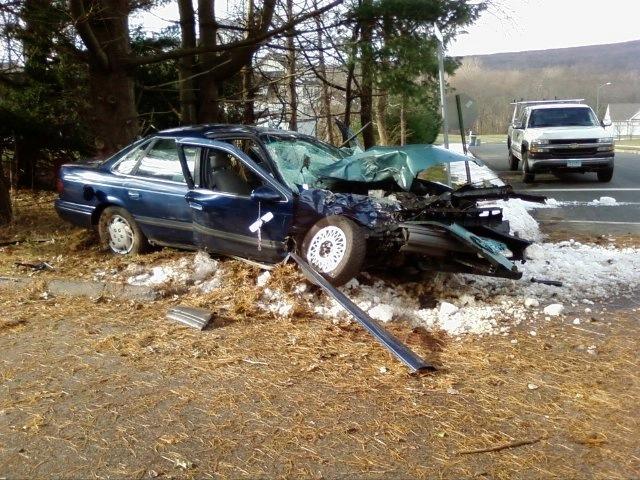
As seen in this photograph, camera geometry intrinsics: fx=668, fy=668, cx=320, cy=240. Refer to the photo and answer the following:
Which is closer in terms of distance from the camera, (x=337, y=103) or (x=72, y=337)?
(x=72, y=337)

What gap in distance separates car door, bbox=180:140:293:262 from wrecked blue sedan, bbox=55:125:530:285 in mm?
11

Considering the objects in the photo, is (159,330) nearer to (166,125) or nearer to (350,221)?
(350,221)

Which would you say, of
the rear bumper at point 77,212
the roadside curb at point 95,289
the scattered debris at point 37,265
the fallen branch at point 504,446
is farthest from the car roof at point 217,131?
the fallen branch at point 504,446

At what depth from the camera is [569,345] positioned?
5.03 meters

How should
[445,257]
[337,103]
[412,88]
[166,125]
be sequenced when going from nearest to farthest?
1. [445,257]
2. [412,88]
3. [166,125]
4. [337,103]

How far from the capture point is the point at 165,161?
7.42 meters

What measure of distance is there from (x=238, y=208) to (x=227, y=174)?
565mm

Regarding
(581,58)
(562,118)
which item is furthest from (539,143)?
(581,58)

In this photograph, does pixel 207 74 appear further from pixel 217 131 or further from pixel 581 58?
pixel 581 58

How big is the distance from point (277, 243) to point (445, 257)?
1.59 meters

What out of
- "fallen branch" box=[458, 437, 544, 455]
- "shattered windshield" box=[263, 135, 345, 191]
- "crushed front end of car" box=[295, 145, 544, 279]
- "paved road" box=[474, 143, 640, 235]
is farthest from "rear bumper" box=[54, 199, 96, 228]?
"paved road" box=[474, 143, 640, 235]

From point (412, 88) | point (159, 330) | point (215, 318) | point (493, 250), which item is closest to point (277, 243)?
point (215, 318)

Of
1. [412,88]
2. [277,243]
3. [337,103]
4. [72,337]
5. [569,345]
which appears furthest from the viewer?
[337,103]

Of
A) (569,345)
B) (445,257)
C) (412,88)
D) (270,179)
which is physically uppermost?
(412,88)
